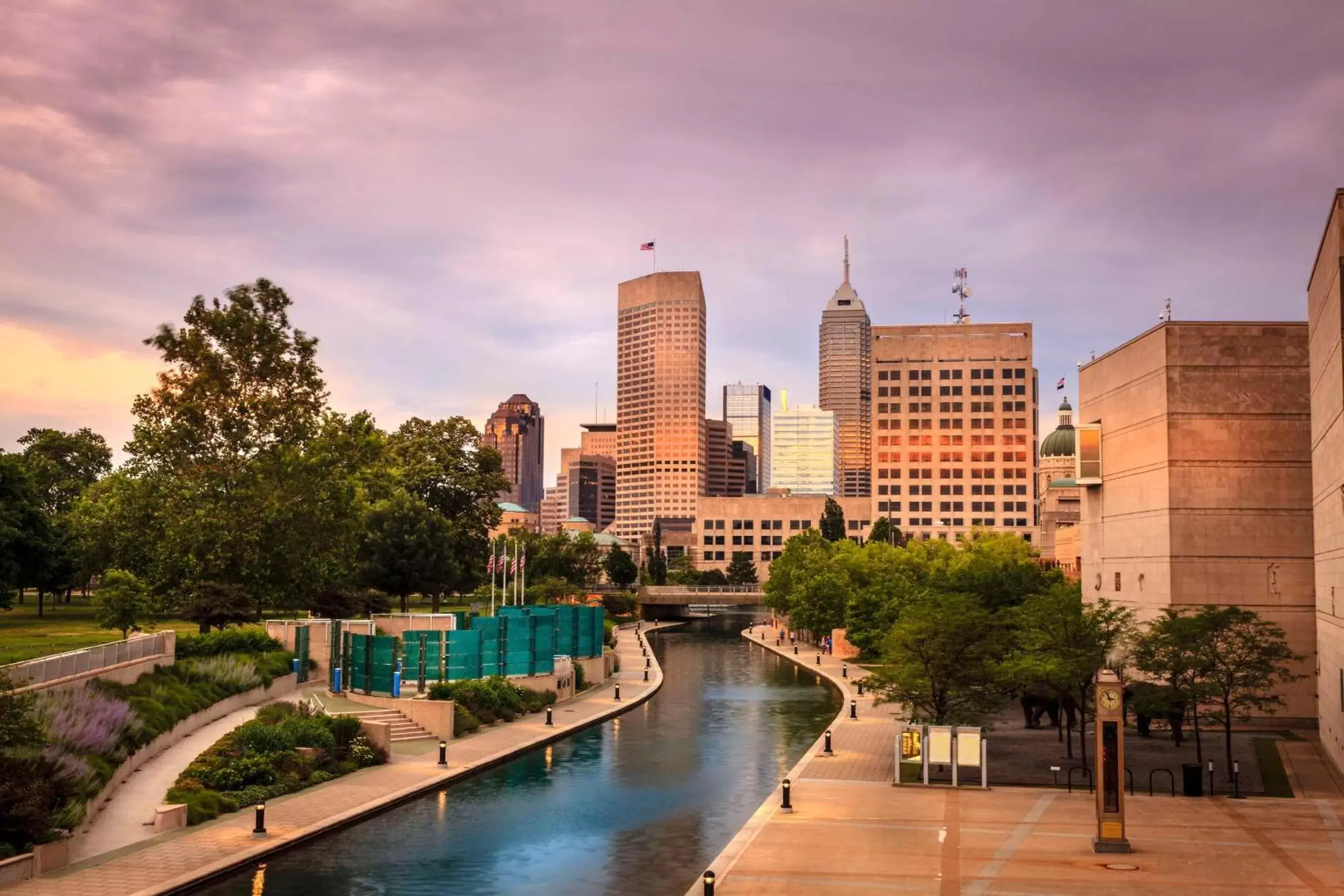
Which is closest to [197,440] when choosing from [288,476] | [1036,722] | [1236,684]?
[288,476]

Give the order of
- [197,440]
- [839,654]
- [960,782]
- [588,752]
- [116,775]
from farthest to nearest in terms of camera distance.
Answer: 1. [839,654]
2. [197,440]
3. [588,752]
4. [960,782]
5. [116,775]

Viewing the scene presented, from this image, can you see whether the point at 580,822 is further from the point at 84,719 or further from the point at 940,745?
the point at 84,719

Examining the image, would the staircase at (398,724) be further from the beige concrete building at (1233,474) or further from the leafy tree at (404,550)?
the leafy tree at (404,550)

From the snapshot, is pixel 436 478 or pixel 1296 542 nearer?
pixel 1296 542

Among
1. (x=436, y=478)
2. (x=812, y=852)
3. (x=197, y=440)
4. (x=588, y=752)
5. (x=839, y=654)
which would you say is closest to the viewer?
(x=812, y=852)

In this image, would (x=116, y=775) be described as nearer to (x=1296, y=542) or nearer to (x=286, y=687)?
(x=286, y=687)

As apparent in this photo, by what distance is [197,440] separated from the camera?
6606cm

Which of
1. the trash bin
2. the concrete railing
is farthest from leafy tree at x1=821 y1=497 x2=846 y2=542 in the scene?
the trash bin

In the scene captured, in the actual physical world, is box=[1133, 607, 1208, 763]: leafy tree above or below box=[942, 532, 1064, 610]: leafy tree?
below

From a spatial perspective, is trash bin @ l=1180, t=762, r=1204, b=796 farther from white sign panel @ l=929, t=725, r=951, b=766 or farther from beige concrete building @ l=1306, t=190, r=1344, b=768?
beige concrete building @ l=1306, t=190, r=1344, b=768

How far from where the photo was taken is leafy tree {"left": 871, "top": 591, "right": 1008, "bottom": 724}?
41375mm

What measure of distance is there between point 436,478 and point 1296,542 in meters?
80.1

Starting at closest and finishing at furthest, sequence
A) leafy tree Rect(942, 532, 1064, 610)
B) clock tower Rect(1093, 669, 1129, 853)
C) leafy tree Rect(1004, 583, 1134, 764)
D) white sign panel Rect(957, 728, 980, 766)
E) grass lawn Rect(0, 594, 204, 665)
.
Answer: clock tower Rect(1093, 669, 1129, 853) → white sign panel Rect(957, 728, 980, 766) → leafy tree Rect(1004, 583, 1134, 764) → grass lawn Rect(0, 594, 204, 665) → leafy tree Rect(942, 532, 1064, 610)

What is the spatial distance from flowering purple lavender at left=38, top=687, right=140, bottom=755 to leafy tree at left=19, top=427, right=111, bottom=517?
260ft
